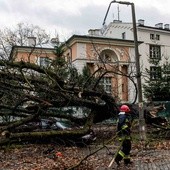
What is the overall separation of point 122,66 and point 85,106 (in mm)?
27395

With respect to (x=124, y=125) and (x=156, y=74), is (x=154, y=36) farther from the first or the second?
(x=124, y=125)

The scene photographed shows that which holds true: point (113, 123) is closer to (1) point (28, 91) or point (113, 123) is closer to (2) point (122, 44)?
(1) point (28, 91)

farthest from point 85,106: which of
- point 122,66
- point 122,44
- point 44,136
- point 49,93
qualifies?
point 122,44

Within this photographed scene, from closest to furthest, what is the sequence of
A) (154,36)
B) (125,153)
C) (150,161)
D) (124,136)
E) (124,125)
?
1. (124,136)
2. (124,125)
3. (125,153)
4. (150,161)
5. (154,36)

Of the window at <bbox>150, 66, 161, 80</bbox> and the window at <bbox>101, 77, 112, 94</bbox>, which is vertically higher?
Result: the window at <bbox>150, 66, 161, 80</bbox>

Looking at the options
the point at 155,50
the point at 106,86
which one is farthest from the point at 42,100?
the point at 155,50

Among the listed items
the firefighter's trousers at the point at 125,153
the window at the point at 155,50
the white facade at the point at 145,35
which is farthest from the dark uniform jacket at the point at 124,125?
the window at the point at 155,50

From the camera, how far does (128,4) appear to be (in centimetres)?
1781

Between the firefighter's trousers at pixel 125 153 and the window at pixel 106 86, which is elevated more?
the window at pixel 106 86

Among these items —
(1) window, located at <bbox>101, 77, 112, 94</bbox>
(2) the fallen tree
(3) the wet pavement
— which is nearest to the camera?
(3) the wet pavement

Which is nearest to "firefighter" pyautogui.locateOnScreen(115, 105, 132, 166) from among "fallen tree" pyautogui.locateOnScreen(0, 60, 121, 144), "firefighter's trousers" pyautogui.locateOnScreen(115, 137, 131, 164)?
"firefighter's trousers" pyautogui.locateOnScreen(115, 137, 131, 164)

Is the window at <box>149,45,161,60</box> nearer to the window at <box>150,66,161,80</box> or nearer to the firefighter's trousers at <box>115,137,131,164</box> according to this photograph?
the window at <box>150,66,161,80</box>

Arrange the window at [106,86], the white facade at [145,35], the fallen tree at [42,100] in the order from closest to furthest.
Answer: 1. the fallen tree at [42,100]
2. the window at [106,86]
3. the white facade at [145,35]

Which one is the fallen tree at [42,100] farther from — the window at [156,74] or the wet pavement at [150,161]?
the window at [156,74]
